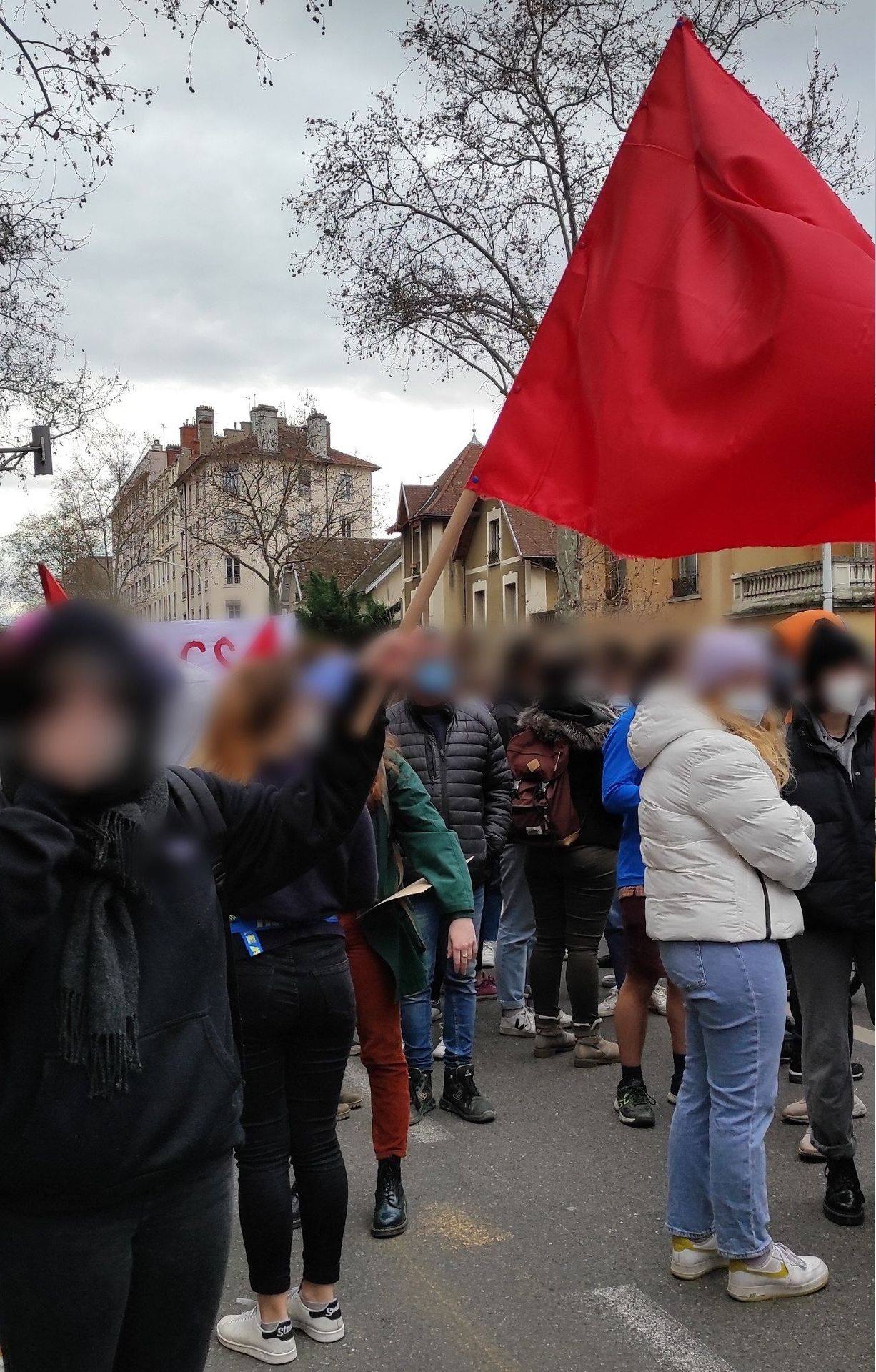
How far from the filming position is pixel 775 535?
7.13 ft

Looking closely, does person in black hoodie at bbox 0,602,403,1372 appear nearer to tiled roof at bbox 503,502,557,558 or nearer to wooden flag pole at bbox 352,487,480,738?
wooden flag pole at bbox 352,487,480,738

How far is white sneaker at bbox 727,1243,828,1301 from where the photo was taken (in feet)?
10.9

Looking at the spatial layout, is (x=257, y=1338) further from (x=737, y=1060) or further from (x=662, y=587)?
(x=662, y=587)

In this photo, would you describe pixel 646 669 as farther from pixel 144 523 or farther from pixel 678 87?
pixel 678 87

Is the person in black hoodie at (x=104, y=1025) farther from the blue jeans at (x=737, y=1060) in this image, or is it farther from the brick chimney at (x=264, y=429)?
the brick chimney at (x=264, y=429)

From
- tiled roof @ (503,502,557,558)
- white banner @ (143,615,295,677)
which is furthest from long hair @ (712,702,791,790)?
white banner @ (143,615,295,677)

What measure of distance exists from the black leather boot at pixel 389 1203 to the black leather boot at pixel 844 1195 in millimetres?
1392

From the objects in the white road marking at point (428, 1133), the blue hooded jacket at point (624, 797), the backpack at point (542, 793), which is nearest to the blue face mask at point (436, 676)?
the blue hooded jacket at point (624, 797)

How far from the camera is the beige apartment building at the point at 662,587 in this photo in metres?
1.95

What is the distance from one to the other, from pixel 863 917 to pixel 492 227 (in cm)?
1596

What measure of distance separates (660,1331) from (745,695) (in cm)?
185

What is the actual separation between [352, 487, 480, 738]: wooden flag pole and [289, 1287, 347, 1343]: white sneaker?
202cm

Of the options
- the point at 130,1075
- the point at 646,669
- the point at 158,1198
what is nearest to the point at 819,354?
the point at 646,669

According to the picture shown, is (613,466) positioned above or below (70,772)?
above
